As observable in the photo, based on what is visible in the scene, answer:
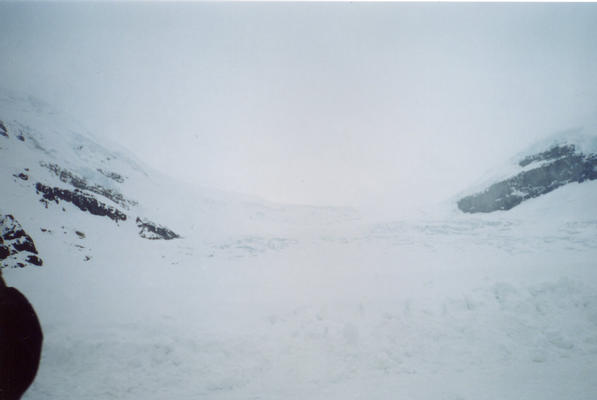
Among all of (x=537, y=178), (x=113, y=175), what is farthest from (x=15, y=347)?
(x=537, y=178)

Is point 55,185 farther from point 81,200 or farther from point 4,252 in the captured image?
point 4,252

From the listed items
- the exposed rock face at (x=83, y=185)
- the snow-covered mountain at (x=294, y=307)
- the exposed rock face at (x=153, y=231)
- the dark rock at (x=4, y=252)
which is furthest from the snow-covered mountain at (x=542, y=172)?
the dark rock at (x=4, y=252)

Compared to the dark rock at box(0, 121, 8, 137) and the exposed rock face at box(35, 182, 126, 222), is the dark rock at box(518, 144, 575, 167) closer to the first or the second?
the exposed rock face at box(35, 182, 126, 222)

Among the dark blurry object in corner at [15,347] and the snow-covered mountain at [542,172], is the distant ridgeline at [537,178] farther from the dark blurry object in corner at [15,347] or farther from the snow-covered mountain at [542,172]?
the dark blurry object in corner at [15,347]

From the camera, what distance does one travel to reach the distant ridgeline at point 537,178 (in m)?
23.8

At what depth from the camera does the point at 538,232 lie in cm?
1633

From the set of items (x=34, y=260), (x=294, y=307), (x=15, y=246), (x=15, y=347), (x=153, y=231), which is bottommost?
(x=294, y=307)

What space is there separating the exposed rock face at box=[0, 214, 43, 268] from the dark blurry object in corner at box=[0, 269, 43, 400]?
11.3 meters

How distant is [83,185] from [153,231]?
242 inches

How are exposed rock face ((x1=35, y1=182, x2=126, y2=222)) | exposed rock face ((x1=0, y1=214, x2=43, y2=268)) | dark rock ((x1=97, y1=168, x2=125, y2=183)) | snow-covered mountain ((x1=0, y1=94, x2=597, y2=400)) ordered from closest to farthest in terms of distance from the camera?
snow-covered mountain ((x1=0, y1=94, x2=597, y2=400)) < exposed rock face ((x1=0, y1=214, x2=43, y2=268)) < exposed rock face ((x1=35, y1=182, x2=126, y2=222)) < dark rock ((x1=97, y1=168, x2=125, y2=183))

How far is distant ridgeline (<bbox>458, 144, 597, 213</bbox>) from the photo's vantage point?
78.0 ft

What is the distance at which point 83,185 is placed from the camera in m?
19.6

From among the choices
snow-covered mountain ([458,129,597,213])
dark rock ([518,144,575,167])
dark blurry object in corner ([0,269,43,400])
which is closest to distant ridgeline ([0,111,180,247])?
dark blurry object in corner ([0,269,43,400])

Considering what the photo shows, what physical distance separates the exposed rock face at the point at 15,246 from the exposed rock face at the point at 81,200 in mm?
3907
